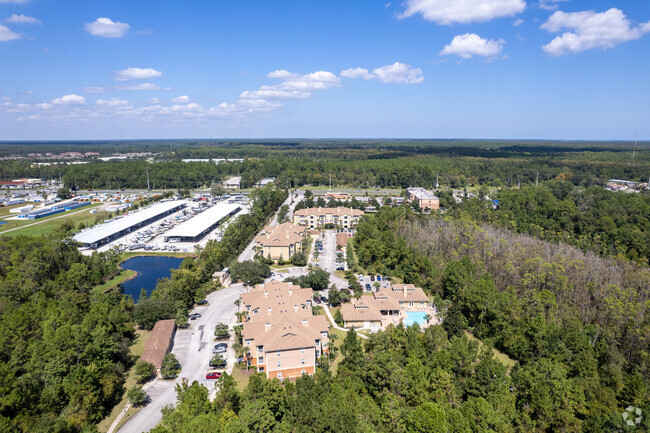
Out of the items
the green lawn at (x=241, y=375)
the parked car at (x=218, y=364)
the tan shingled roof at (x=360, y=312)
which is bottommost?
the green lawn at (x=241, y=375)

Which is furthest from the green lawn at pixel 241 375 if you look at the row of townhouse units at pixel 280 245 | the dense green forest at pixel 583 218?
the dense green forest at pixel 583 218

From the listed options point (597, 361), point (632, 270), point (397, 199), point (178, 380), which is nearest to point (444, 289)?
point (597, 361)

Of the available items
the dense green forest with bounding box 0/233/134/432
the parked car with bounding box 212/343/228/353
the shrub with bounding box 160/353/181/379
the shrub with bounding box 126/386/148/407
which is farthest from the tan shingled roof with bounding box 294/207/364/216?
the shrub with bounding box 126/386/148/407

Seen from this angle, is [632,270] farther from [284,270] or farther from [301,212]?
[301,212]

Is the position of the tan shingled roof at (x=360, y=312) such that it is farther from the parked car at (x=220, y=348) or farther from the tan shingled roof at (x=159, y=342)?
the tan shingled roof at (x=159, y=342)

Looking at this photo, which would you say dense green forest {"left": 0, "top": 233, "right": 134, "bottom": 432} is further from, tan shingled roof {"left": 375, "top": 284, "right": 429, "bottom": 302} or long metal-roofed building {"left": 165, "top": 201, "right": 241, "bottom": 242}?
long metal-roofed building {"left": 165, "top": 201, "right": 241, "bottom": 242}
